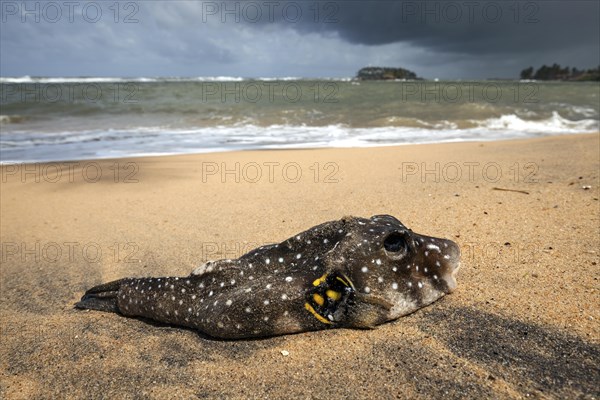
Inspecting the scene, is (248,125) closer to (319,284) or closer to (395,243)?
(395,243)

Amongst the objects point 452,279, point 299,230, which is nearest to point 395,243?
point 452,279

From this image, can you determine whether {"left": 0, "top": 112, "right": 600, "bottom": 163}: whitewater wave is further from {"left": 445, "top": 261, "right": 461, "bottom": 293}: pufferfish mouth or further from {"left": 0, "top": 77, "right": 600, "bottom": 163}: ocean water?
{"left": 445, "top": 261, "right": 461, "bottom": 293}: pufferfish mouth

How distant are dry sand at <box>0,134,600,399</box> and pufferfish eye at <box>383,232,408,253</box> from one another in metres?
0.47

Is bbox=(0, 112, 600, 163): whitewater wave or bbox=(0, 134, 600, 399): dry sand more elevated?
bbox=(0, 112, 600, 163): whitewater wave

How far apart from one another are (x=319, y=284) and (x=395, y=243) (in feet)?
1.93

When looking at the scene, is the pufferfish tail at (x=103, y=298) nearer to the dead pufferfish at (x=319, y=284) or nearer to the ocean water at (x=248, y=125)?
the dead pufferfish at (x=319, y=284)

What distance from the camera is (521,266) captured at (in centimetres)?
329

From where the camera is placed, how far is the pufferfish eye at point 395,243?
8.91 feet

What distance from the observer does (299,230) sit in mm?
4664

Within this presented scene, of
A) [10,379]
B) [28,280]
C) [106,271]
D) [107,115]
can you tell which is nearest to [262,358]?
[10,379]

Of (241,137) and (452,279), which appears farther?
(241,137)

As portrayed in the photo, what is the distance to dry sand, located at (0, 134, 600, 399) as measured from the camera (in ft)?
7.66

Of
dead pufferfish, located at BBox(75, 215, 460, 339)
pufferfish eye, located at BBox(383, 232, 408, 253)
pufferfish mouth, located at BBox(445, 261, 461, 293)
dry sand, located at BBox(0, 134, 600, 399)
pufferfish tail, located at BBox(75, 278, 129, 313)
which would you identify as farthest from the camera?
pufferfish tail, located at BBox(75, 278, 129, 313)

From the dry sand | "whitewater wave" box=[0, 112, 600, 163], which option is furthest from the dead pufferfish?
"whitewater wave" box=[0, 112, 600, 163]
